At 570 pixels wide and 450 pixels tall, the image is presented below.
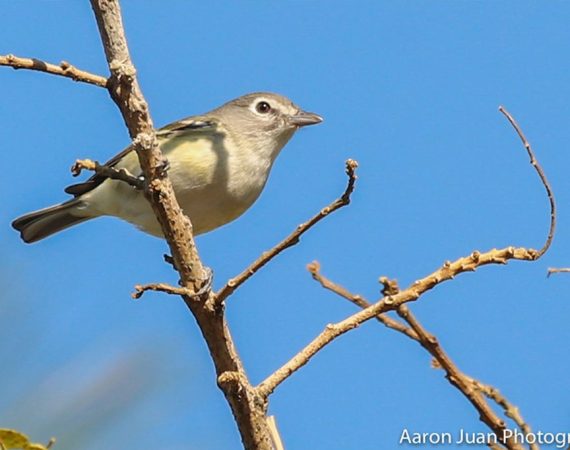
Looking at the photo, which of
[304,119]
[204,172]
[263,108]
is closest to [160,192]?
[204,172]

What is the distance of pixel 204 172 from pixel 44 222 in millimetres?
→ 1548

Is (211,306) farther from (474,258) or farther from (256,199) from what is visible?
(256,199)

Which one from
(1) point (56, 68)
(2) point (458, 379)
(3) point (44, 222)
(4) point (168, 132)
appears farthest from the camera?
(3) point (44, 222)

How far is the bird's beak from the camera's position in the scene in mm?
6102

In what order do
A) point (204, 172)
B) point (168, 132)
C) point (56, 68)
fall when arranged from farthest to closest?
point (168, 132) < point (204, 172) < point (56, 68)

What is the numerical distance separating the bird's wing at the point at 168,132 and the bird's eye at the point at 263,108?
2.09ft

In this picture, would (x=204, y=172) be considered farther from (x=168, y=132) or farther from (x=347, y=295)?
(x=347, y=295)

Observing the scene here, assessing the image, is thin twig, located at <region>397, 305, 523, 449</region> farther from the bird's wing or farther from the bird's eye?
the bird's eye

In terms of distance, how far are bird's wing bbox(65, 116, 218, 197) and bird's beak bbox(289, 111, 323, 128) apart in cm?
64

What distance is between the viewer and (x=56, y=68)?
9.19 ft

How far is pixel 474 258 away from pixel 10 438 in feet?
3.97

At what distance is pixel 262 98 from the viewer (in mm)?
6539

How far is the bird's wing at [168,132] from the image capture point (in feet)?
17.8

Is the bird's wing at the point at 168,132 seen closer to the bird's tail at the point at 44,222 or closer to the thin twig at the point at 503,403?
the bird's tail at the point at 44,222
